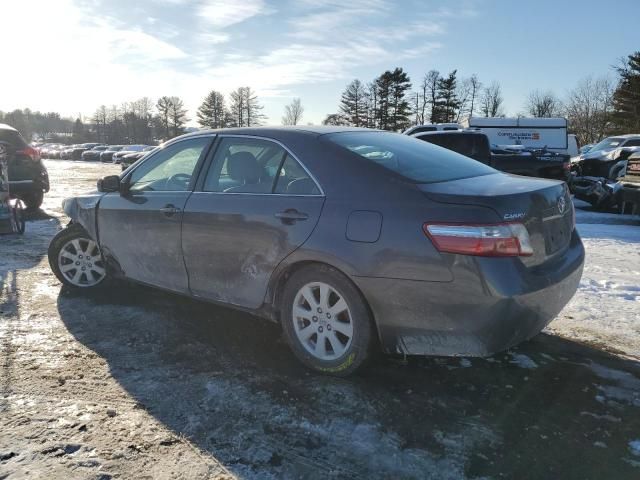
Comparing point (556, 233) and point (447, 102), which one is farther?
point (447, 102)

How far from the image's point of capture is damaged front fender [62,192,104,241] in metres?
4.72

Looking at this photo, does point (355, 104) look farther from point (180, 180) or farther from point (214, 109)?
point (180, 180)

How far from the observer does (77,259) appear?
504 cm

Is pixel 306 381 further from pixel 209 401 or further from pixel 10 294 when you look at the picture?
pixel 10 294

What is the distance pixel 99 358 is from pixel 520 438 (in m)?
2.75

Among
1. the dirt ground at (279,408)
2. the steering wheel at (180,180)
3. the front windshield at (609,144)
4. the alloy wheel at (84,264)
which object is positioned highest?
the front windshield at (609,144)

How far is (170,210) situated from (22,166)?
7616 millimetres

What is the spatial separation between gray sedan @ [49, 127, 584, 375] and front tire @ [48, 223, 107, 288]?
875 millimetres

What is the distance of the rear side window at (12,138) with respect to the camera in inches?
386

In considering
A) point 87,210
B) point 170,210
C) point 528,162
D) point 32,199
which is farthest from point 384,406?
point 528,162

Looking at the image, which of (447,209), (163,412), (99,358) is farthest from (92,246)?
(447,209)

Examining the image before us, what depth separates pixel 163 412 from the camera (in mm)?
2900

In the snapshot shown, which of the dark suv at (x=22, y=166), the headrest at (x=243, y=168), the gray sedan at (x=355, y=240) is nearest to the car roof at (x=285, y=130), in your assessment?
the gray sedan at (x=355, y=240)

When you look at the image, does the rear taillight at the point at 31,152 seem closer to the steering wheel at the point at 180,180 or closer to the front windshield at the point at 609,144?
the steering wheel at the point at 180,180
